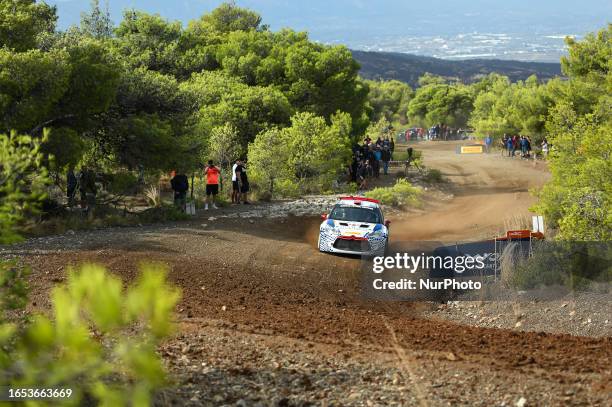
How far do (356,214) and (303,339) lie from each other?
362 inches

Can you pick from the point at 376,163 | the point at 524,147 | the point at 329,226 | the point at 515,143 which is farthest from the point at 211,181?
the point at 515,143

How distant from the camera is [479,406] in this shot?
8.20 m

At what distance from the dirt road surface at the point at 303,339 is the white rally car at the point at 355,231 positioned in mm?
443

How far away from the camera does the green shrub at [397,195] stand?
1169 inches

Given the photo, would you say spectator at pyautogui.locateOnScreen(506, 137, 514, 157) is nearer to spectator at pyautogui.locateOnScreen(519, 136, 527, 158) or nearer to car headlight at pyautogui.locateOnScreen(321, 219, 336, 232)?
spectator at pyautogui.locateOnScreen(519, 136, 527, 158)

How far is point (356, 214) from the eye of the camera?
19922mm

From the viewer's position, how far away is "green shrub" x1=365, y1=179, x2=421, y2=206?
29688 millimetres

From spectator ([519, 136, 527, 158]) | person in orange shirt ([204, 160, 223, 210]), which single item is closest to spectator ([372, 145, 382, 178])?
person in orange shirt ([204, 160, 223, 210])

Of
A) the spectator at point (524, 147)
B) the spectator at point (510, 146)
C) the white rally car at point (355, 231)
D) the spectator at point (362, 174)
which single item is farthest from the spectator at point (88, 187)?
the spectator at point (510, 146)

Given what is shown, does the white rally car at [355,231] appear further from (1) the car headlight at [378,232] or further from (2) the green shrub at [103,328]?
(2) the green shrub at [103,328]

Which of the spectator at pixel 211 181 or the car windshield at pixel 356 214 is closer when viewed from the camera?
the car windshield at pixel 356 214

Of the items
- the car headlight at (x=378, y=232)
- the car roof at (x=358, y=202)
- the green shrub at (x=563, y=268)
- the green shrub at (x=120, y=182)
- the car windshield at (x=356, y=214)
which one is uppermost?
the green shrub at (x=120, y=182)

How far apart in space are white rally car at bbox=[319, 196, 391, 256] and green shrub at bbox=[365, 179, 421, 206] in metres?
9.57

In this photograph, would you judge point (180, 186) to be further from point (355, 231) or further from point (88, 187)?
point (355, 231)
